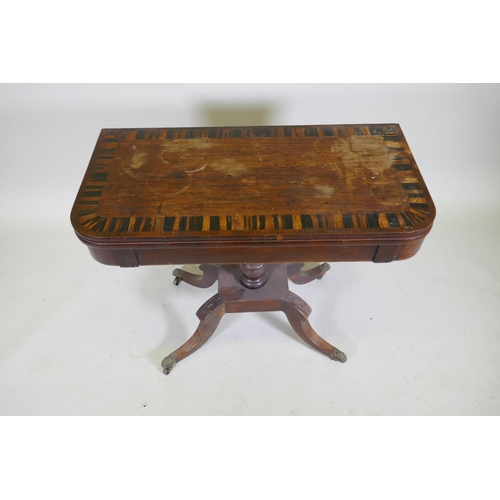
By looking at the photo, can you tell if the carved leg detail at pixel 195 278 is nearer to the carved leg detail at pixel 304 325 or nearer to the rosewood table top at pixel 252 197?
the rosewood table top at pixel 252 197

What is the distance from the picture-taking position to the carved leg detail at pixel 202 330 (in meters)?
1.52

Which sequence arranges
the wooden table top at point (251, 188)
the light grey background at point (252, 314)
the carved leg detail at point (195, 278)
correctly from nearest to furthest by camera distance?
the wooden table top at point (251, 188) → the light grey background at point (252, 314) → the carved leg detail at point (195, 278)

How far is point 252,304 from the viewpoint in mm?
1538

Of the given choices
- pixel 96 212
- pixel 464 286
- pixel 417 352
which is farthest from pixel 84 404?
pixel 464 286

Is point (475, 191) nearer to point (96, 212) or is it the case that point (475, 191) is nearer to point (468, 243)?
point (468, 243)

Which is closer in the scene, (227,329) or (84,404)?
(84,404)

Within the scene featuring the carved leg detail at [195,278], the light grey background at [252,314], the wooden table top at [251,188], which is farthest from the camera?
the carved leg detail at [195,278]

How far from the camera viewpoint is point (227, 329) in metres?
1.71

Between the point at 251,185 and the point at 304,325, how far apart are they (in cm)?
61

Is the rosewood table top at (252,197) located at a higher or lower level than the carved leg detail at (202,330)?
higher

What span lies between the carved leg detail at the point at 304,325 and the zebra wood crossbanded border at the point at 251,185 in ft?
1.56

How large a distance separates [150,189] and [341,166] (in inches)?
24.3

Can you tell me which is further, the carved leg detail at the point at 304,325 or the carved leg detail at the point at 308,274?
the carved leg detail at the point at 308,274

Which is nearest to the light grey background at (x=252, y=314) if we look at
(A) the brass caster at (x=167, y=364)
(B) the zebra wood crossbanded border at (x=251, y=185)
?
(A) the brass caster at (x=167, y=364)
